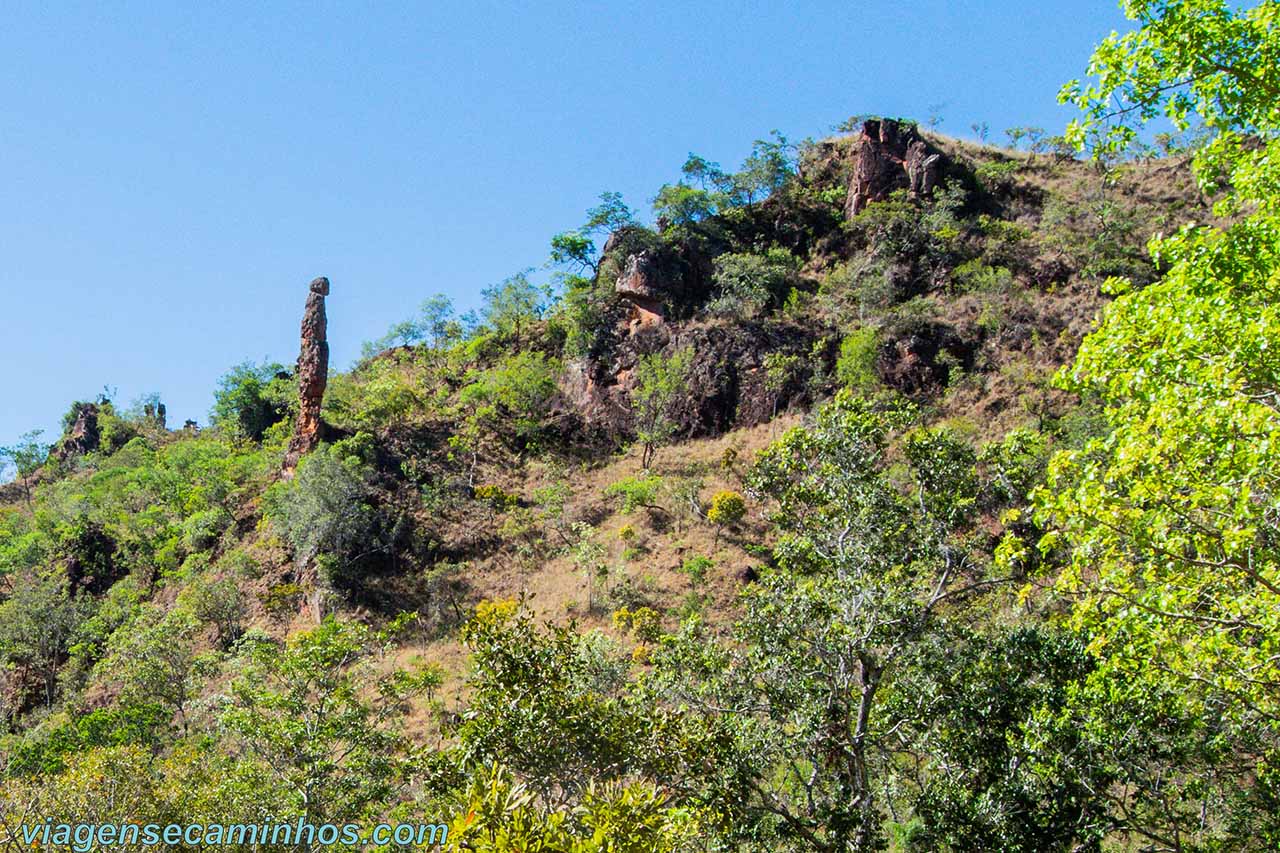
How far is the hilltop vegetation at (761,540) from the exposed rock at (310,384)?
849mm

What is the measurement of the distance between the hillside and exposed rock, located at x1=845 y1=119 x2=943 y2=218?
0.19 metres

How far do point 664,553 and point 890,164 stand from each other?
30.3m

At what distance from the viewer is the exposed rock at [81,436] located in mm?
55812

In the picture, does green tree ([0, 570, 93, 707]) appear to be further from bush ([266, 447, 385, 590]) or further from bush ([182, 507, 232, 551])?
bush ([266, 447, 385, 590])

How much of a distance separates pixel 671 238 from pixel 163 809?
37.4 metres

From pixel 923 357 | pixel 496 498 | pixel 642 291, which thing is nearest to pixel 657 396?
pixel 642 291

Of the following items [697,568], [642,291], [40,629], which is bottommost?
[697,568]

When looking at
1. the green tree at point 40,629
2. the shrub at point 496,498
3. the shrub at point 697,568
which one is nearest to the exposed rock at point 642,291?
the shrub at point 496,498

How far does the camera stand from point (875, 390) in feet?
119

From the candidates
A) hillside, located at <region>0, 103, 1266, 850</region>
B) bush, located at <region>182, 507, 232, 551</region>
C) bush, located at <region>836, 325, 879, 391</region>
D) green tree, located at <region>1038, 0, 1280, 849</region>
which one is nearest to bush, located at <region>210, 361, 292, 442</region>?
hillside, located at <region>0, 103, 1266, 850</region>

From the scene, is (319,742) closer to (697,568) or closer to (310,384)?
(697,568)

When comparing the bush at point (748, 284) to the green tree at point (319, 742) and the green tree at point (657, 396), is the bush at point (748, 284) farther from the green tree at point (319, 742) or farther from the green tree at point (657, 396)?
the green tree at point (319, 742)

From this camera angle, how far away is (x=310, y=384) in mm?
38000

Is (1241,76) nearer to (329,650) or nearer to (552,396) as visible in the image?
(329,650)
